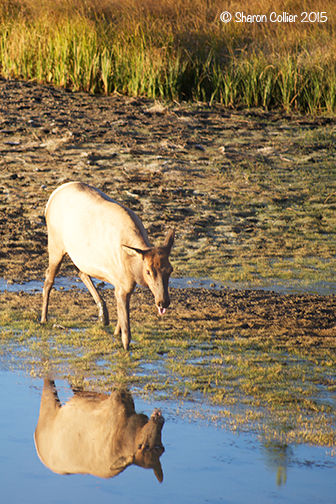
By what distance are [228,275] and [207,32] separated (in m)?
9.23

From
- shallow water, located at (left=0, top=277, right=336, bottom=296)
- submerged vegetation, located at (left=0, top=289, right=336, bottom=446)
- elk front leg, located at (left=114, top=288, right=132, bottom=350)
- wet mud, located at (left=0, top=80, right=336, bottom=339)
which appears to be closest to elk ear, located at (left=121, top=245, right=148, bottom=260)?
elk front leg, located at (left=114, top=288, right=132, bottom=350)

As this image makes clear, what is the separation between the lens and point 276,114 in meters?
14.6

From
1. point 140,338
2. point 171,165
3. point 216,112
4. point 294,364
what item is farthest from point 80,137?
point 294,364

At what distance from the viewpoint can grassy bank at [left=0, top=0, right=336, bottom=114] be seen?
14.7m

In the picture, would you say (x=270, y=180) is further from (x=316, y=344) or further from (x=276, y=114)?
(x=316, y=344)

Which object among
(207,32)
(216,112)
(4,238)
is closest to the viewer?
(4,238)

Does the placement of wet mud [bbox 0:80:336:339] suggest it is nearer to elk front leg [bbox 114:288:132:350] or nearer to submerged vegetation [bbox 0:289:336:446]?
submerged vegetation [bbox 0:289:336:446]

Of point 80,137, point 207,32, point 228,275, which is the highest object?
point 207,32

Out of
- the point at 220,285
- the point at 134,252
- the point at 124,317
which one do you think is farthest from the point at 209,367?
the point at 220,285

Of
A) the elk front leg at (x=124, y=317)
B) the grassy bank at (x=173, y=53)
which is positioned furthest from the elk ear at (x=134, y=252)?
the grassy bank at (x=173, y=53)

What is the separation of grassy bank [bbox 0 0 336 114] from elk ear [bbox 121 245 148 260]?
9.63 metres

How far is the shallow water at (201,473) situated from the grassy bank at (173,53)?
11217 millimetres

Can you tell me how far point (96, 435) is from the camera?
4.66 metres

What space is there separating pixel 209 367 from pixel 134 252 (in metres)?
1.20
